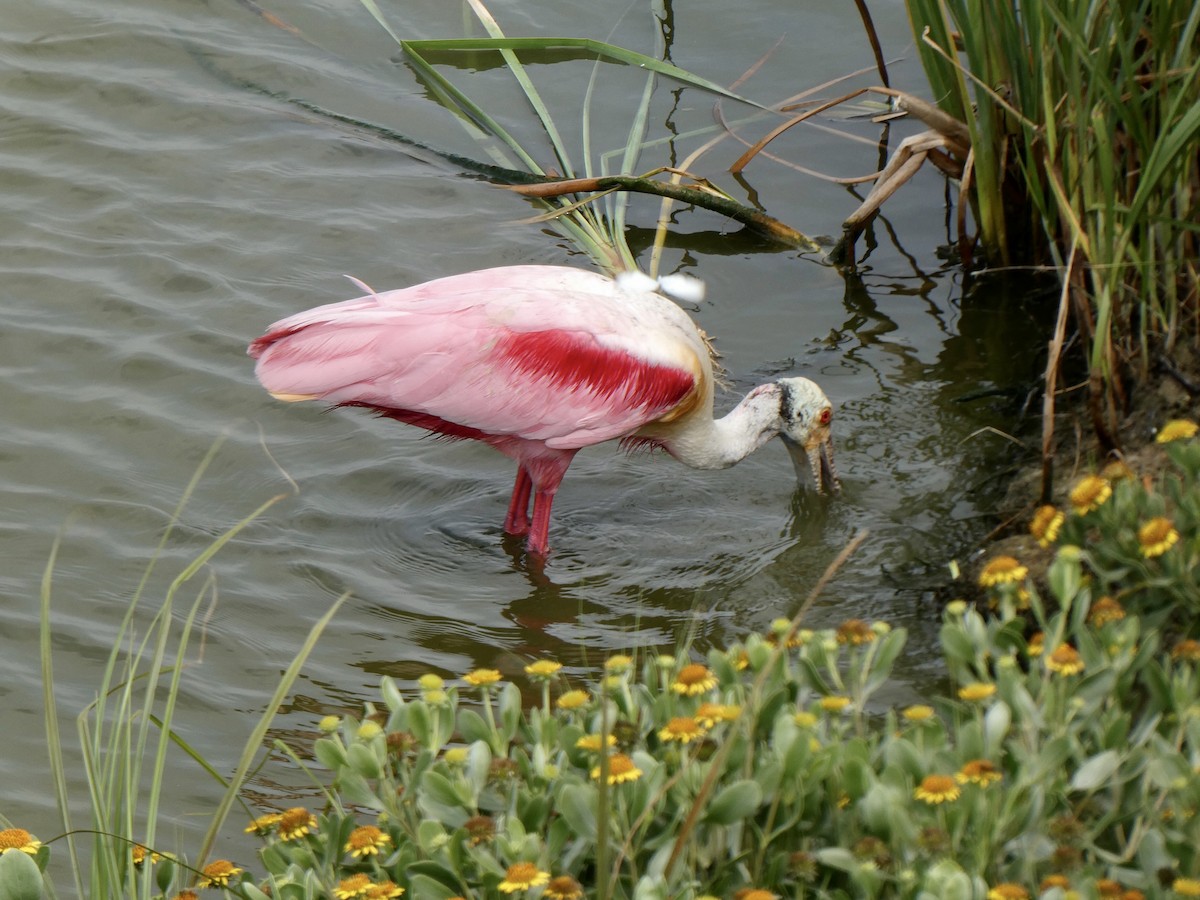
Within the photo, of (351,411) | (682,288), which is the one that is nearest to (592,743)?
(351,411)

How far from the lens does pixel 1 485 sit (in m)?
4.77

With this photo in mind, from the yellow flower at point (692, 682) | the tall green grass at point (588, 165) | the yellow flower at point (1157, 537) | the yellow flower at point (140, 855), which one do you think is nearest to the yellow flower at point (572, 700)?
the yellow flower at point (692, 682)

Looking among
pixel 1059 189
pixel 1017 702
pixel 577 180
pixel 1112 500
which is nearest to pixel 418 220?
pixel 577 180

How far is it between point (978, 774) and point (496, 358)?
2.96m

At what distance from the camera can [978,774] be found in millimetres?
1961

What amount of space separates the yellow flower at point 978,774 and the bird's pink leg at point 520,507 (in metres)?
3.08

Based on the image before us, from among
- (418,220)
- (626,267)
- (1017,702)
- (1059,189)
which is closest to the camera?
(1017,702)

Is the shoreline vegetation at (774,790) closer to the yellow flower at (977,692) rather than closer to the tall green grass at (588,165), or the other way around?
the yellow flower at (977,692)

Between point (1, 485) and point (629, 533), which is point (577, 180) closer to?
point (629, 533)

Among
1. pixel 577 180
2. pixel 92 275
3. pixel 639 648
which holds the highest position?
pixel 577 180

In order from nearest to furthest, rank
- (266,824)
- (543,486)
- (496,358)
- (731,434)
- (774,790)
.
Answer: (774,790) < (266,824) < (496,358) < (543,486) < (731,434)

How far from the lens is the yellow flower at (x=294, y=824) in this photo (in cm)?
225

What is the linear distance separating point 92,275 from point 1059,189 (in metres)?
3.78

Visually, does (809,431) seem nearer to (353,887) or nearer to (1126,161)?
(1126,161)
